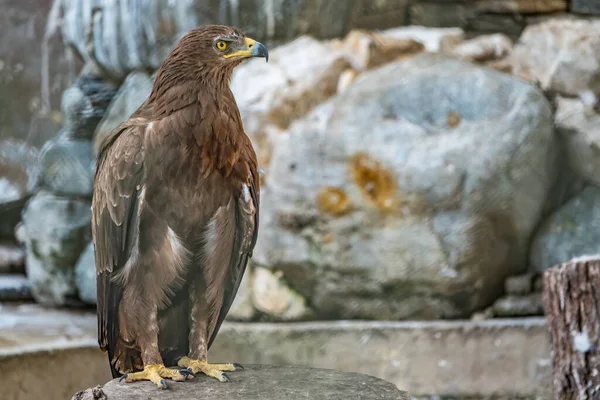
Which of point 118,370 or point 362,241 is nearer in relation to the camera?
point 118,370

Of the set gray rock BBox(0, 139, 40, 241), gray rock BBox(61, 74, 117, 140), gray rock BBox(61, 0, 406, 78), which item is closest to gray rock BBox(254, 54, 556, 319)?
gray rock BBox(61, 0, 406, 78)

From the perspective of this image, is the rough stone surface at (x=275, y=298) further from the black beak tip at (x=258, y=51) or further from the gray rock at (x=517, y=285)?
the black beak tip at (x=258, y=51)

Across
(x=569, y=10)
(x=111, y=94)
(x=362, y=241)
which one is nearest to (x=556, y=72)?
(x=569, y=10)

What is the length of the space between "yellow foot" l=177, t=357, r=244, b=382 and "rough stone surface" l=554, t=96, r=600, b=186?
2.69 meters

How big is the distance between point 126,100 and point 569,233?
2387mm

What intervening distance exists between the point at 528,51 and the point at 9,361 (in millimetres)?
2940

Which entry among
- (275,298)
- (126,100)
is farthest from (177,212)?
(126,100)

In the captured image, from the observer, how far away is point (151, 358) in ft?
6.70

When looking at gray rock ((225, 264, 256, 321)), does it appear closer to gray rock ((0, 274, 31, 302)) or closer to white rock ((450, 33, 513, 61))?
white rock ((450, 33, 513, 61))

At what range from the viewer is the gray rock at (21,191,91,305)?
5.25m

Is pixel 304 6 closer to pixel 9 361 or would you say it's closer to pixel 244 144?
pixel 9 361

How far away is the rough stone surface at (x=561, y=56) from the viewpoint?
14.7 feet

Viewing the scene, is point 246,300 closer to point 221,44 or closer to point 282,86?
point 282,86

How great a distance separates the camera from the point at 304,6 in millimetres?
4586
